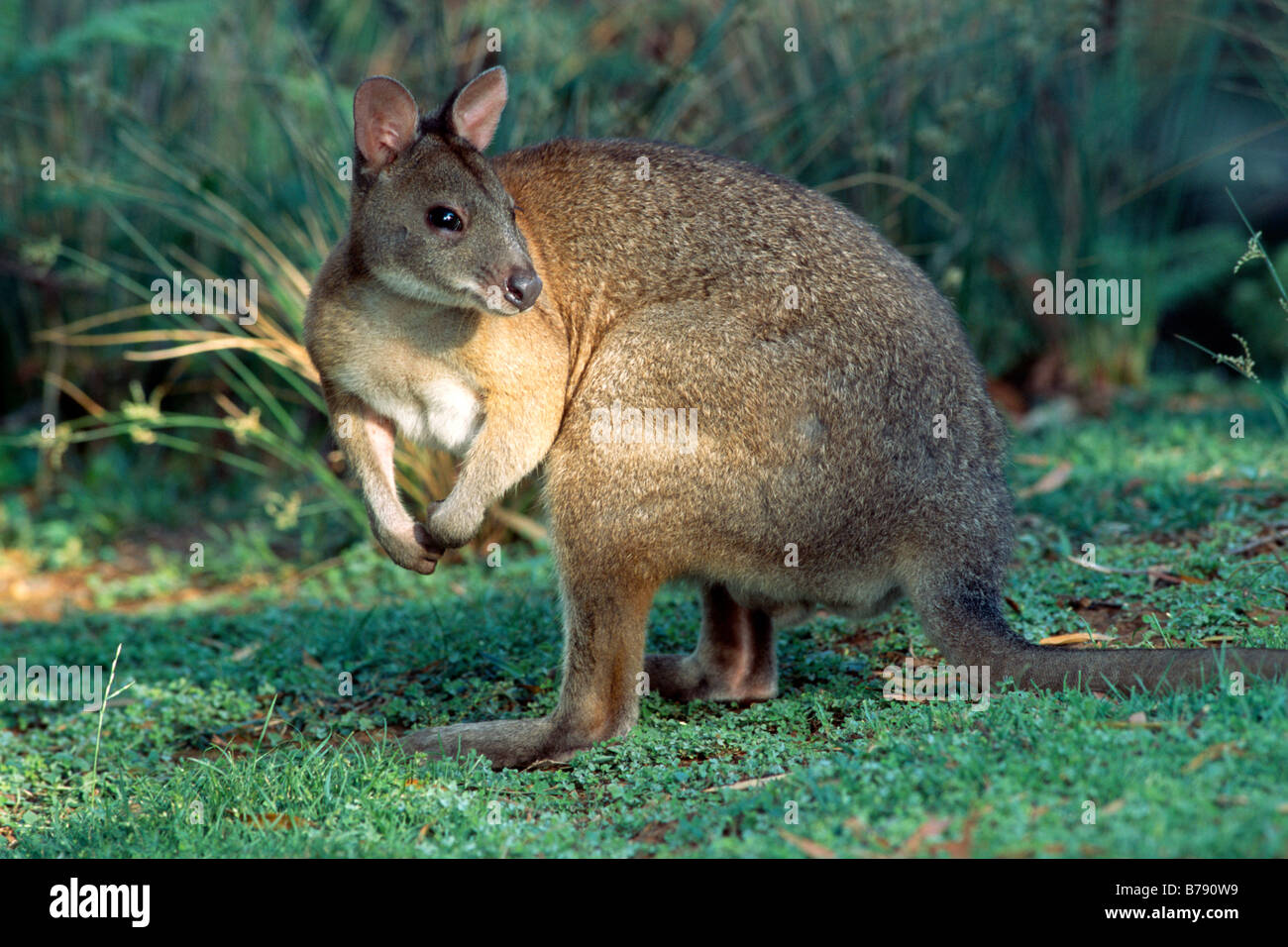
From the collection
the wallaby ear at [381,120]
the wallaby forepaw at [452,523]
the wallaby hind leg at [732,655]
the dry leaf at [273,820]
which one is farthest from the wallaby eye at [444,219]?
the dry leaf at [273,820]

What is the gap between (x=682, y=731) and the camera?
414 centimetres

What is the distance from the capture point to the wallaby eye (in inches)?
155

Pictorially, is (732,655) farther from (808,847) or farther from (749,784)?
(808,847)

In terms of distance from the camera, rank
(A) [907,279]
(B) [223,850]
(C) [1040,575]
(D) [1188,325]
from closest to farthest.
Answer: (B) [223,850] → (A) [907,279] → (C) [1040,575] → (D) [1188,325]

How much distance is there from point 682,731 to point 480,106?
201cm

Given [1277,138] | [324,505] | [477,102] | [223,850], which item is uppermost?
[1277,138]

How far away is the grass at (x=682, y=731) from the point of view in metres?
2.92

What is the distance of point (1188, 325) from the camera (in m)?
9.55

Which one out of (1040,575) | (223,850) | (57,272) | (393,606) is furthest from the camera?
(57,272)

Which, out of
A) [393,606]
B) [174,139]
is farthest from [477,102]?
[174,139]

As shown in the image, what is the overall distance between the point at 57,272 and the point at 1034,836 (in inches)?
297

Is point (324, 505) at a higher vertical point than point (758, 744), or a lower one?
higher

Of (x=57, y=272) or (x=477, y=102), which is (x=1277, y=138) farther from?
(x=57, y=272)

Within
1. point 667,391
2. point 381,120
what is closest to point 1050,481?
point 667,391
